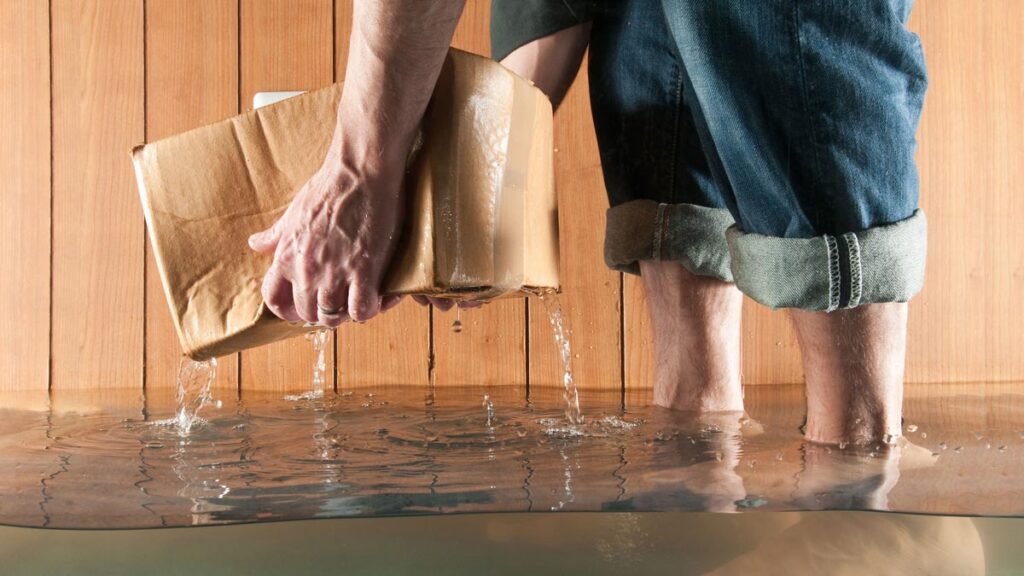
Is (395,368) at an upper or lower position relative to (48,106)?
lower

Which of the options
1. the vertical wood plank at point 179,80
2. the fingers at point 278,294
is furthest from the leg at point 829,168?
the vertical wood plank at point 179,80

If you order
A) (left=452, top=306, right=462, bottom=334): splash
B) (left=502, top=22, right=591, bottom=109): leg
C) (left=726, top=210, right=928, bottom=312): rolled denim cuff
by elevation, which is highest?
(left=502, top=22, right=591, bottom=109): leg

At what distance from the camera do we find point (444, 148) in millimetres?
766

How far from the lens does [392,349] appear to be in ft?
5.35

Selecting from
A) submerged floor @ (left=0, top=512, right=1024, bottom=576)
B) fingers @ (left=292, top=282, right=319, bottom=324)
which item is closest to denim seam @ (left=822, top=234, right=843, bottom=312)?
submerged floor @ (left=0, top=512, right=1024, bottom=576)

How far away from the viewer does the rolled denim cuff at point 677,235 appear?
1042 mm

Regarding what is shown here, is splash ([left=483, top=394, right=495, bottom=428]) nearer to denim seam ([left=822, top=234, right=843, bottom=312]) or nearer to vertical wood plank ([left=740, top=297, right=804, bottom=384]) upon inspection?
denim seam ([left=822, top=234, right=843, bottom=312])

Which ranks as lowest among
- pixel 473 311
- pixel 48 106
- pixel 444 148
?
pixel 473 311

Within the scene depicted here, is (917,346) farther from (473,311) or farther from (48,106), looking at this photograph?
(48,106)

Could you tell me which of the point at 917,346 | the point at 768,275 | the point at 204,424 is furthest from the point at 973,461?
the point at 917,346

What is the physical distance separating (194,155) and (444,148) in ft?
0.80

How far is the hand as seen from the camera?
77 cm

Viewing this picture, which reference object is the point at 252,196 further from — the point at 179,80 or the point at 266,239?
the point at 179,80

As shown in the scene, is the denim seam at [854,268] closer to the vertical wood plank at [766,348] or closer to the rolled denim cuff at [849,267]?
the rolled denim cuff at [849,267]
